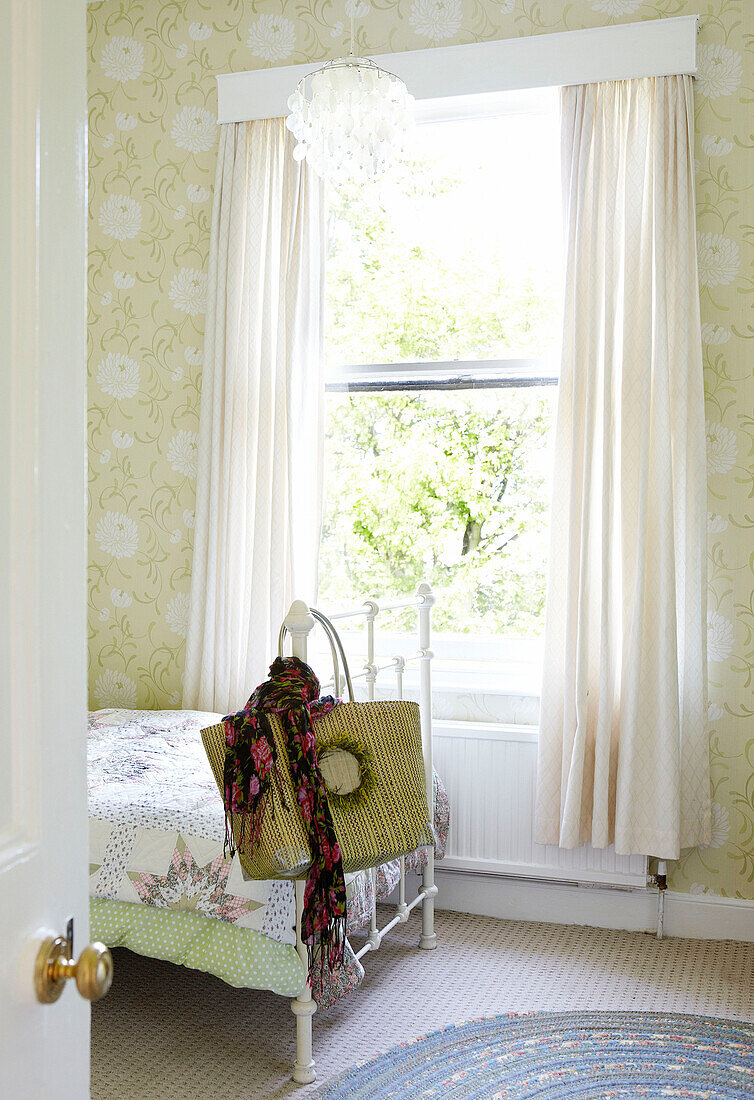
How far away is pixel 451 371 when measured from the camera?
11.1 feet

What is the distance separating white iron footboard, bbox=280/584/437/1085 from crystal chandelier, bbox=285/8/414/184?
3.77 ft

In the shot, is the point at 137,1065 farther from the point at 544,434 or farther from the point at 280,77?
the point at 280,77

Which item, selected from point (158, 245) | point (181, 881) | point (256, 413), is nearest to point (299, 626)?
point (181, 881)

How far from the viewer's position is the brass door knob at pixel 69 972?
76 centimetres

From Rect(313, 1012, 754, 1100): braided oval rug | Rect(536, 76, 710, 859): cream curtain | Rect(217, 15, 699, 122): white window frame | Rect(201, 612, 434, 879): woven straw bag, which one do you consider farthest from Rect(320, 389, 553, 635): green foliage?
Rect(201, 612, 434, 879): woven straw bag

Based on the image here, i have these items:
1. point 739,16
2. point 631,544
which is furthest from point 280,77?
point 631,544

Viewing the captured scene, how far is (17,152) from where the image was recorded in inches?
29.6

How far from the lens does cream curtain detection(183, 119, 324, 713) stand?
3.32 meters

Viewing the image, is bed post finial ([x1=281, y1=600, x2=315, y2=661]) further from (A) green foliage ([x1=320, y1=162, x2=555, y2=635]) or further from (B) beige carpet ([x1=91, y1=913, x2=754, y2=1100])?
(A) green foliage ([x1=320, y1=162, x2=555, y2=635])

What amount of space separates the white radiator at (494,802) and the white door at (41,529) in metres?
2.44

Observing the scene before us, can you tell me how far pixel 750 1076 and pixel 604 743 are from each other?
982 millimetres

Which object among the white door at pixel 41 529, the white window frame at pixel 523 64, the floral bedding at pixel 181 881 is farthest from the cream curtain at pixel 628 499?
the white door at pixel 41 529

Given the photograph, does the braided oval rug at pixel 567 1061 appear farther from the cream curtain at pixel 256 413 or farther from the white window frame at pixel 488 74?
the cream curtain at pixel 256 413

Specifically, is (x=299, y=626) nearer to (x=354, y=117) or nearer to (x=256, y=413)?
(x=354, y=117)
